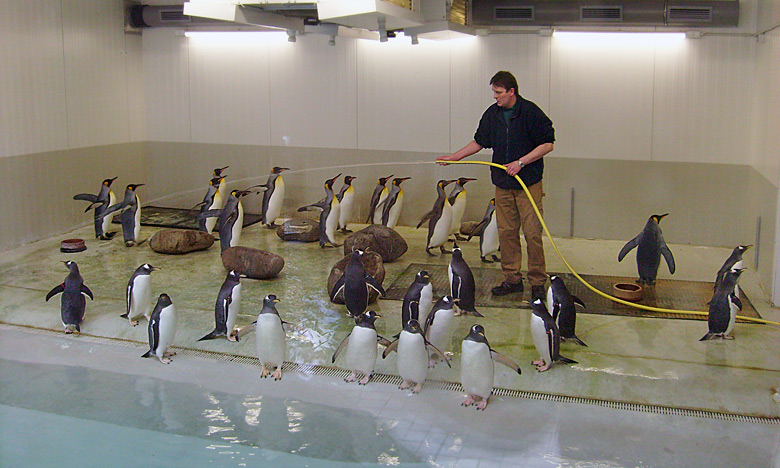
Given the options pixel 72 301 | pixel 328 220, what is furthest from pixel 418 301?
pixel 328 220

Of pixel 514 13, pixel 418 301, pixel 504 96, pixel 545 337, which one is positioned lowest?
pixel 545 337

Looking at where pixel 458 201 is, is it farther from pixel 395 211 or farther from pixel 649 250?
pixel 649 250

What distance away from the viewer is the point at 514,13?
7059 mm

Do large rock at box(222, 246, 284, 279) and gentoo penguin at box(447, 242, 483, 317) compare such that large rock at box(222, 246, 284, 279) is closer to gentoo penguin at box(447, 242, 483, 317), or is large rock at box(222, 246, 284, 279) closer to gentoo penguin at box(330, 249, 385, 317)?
→ gentoo penguin at box(330, 249, 385, 317)

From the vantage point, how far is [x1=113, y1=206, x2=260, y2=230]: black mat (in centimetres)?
789

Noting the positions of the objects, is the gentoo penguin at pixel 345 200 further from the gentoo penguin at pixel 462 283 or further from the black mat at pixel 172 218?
the gentoo penguin at pixel 462 283

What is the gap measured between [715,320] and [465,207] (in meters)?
3.39

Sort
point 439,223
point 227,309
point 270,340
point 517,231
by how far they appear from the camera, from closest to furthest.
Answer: point 270,340 < point 227,309 < point 517,231 < point 439,223

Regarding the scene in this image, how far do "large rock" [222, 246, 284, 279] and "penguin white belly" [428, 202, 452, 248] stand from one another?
1.37 meters

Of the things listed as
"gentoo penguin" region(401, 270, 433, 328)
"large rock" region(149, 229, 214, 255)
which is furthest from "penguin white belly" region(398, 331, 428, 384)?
"large rock" region(149, 229, 214, 255)

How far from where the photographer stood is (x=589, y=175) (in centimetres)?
725

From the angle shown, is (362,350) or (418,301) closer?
(362,350)

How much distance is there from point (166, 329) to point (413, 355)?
1490 millimetres

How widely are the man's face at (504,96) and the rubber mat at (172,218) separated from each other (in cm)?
372
